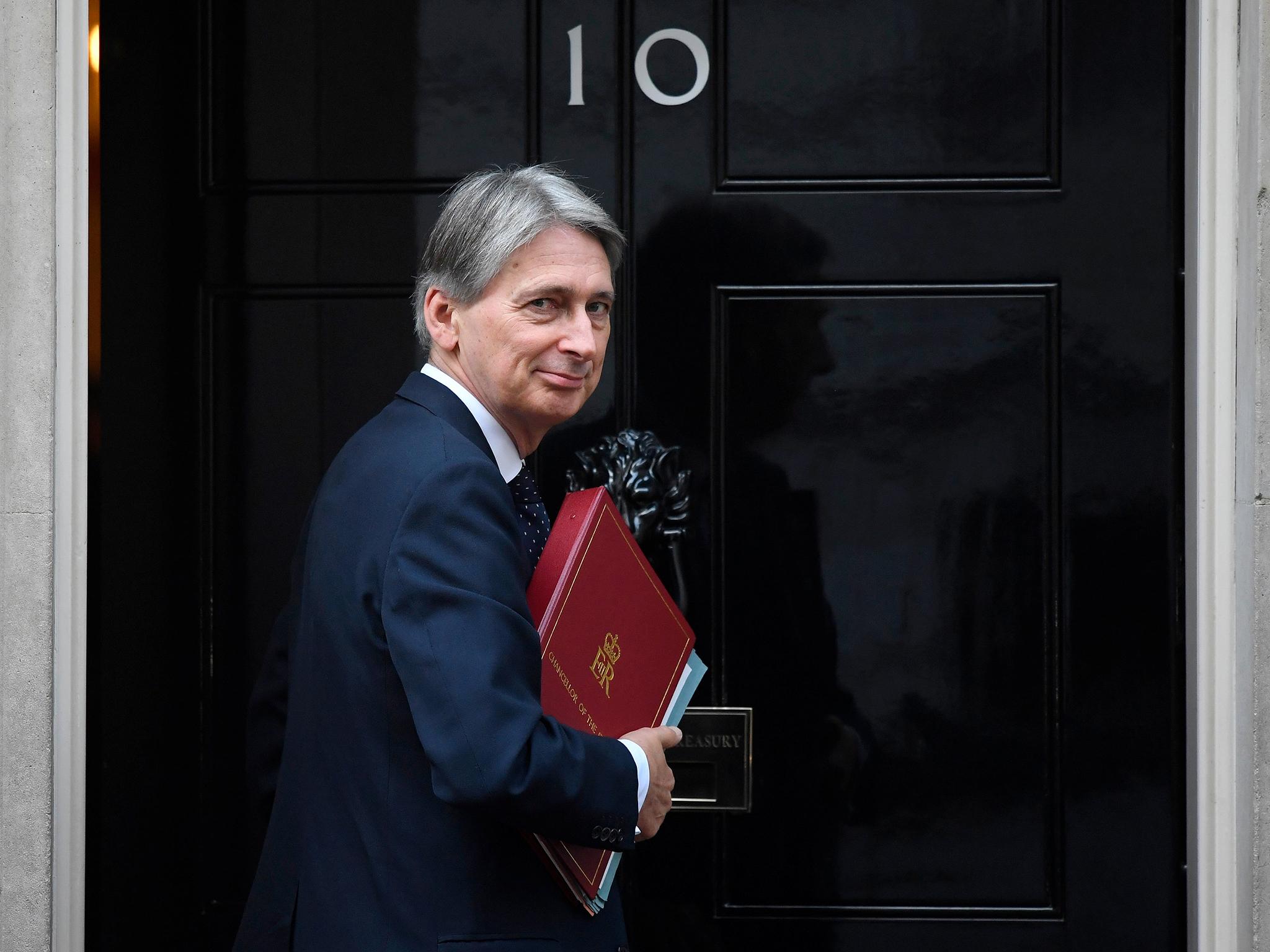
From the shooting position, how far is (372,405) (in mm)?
2568

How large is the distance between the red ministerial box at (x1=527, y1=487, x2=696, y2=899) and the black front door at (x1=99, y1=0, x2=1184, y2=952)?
804 mm

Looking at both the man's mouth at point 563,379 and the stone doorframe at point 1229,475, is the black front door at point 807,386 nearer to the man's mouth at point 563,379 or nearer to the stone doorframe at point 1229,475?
the stone doorframe at point 1229,475

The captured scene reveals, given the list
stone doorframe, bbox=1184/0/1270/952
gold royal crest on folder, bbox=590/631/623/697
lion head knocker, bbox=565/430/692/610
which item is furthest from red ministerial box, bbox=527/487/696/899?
stone doorframe, bbox=1184/0/1270/952

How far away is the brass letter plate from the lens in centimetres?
250

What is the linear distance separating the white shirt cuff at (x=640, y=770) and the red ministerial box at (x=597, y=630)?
0.05 meters

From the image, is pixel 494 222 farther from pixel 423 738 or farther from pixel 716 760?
pixel 716 760

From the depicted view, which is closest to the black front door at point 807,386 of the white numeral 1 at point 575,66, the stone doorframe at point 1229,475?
the white numeral 1 at point 575,66

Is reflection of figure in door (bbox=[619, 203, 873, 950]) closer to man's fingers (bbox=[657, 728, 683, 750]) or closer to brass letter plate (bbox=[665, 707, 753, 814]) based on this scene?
brass letter plate (bbox=[665, 707, 753, 814])

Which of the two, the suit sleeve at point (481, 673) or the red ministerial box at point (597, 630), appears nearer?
the suit sleeve at point (481, 673)

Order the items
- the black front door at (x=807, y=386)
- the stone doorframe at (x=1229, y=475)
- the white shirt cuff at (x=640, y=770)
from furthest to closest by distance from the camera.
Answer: the black front door at (x=807, y=386) < the stone doorframe at (x=1229, y=475) < the white shirt cuff at (x=640, y=770)

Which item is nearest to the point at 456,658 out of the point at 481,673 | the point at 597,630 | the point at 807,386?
the point at 481,673

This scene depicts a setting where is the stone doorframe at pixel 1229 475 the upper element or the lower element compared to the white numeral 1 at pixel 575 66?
lower

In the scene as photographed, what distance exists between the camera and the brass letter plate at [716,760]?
2500 mm

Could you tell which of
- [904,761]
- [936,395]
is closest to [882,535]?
[936,395]
